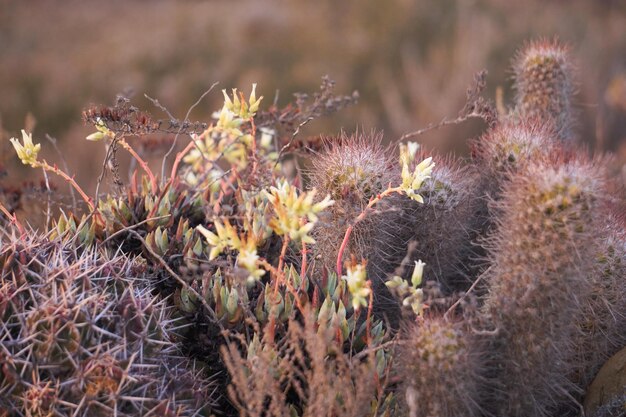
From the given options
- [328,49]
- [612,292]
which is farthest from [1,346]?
[328,49]

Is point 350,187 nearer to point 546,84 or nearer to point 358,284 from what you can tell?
point 358,284

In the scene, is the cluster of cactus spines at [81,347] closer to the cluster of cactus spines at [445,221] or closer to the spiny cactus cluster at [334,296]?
the spiny cactus cluster at [334,296]

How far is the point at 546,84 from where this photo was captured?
3.69 metres

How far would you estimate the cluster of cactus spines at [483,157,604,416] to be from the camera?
2.23m

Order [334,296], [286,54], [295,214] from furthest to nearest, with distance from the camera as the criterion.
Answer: [286,54] < [334,296] < [295,214]

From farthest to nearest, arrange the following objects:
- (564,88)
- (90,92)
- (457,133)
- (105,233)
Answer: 1. (90,92)
2. (457,133)
3. (564,88)
4. (105,233)

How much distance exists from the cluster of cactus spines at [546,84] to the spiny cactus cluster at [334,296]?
552 millimetres

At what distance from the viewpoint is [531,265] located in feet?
7.59

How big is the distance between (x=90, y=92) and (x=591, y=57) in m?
9.10

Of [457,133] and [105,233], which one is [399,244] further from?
[457,133]

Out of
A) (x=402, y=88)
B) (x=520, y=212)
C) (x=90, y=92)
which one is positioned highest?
(x=520, y=212)

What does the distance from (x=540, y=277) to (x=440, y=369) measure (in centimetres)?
47

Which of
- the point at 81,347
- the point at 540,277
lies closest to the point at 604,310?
the point at 540,277

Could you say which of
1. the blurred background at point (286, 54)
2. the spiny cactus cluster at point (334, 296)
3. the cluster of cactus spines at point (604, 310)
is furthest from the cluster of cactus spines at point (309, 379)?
the blurred background at point (286, 54)
